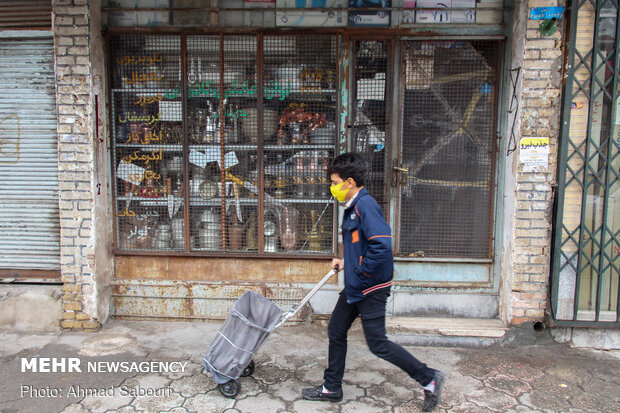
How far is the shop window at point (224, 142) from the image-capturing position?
4211 mm

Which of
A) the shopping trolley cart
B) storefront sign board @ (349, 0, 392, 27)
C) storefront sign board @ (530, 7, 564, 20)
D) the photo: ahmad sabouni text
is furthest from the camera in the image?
storefront sign board @ (349, 0, 392, 27)

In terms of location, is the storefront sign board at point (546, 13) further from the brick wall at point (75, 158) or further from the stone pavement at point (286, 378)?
the brick wall at point (75, 158)

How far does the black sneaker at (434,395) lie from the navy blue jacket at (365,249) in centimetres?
73

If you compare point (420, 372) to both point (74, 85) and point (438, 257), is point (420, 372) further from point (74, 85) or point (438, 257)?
point (74, 85)

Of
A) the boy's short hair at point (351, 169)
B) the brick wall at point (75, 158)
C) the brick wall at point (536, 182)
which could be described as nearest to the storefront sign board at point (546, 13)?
the brick wall at point (536, 182)

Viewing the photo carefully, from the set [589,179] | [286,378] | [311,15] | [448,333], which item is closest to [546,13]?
[589,179]

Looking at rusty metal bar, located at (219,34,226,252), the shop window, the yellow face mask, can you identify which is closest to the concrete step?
the shop window

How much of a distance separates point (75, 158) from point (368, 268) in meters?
2.97

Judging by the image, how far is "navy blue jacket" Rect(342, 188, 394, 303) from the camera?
8.71 ft

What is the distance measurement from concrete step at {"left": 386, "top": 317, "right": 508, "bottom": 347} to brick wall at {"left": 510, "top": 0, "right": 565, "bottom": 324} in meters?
0.22

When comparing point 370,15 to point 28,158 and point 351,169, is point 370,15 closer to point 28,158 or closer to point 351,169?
point 351,169

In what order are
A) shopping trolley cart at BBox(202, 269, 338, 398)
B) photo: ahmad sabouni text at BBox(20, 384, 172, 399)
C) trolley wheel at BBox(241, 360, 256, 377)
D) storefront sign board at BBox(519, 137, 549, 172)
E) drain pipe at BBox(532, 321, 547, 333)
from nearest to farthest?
shopping trolley cart at BBox(202, 269, 338, 398), photo: ahmad sabouni text at BBox(20, 384, 172, 399), trolley wheel at BBox(241, 360, 256, 377), storefront sign board at BBox(519, 137, 549, 172), drain pipe at BBox(532, 321, 547, 333)

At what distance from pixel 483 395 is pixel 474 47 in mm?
3050

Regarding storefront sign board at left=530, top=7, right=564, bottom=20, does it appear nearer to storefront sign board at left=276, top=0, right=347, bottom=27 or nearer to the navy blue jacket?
storefront sign board at left=276, top=0, right=347, bottom=27
